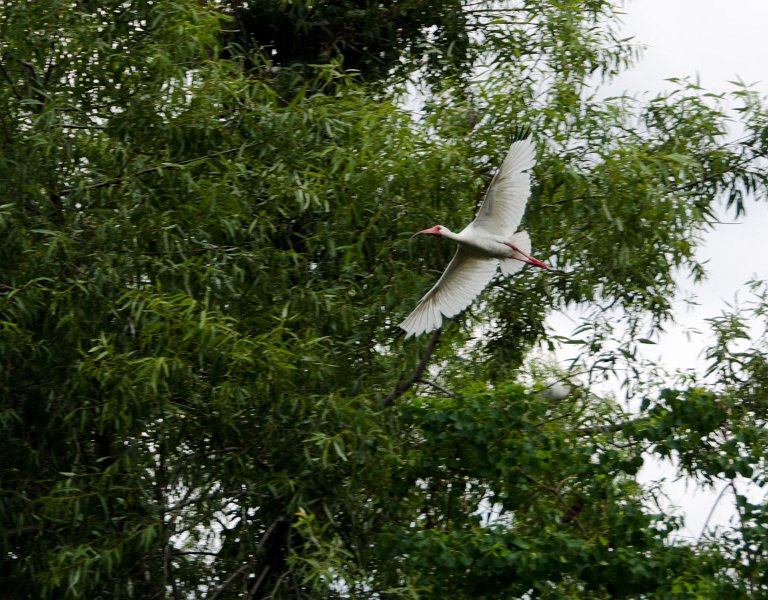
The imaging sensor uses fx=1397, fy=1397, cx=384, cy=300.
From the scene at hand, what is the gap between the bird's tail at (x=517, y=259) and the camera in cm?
673

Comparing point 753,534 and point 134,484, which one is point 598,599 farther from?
point 134,484

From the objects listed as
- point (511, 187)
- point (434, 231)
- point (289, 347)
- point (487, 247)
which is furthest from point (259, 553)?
point (511, 187)

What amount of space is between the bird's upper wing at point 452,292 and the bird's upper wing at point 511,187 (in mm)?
253

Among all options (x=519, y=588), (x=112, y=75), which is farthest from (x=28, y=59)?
(x=519, y=588)

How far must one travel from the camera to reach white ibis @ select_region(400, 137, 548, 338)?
21.1ft

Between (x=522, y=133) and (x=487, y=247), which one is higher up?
(x=522, y=133)

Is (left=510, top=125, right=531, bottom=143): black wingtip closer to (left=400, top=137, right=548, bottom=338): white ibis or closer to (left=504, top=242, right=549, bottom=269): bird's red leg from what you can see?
(left=400, top=137, right=548, bottom=338): white ibis

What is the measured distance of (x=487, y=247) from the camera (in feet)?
21.7

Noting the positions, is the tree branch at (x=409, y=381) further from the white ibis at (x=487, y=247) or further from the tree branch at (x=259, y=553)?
the tree branch at (x=259, y=553)

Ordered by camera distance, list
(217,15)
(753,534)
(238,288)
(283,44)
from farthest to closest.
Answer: (283,44) → (217,15) → (238,288) → (753,534)

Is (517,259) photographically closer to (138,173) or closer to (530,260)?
(530,260)

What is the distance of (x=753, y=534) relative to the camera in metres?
5.75

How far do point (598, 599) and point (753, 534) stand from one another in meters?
0.69

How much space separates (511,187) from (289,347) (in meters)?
1.29
